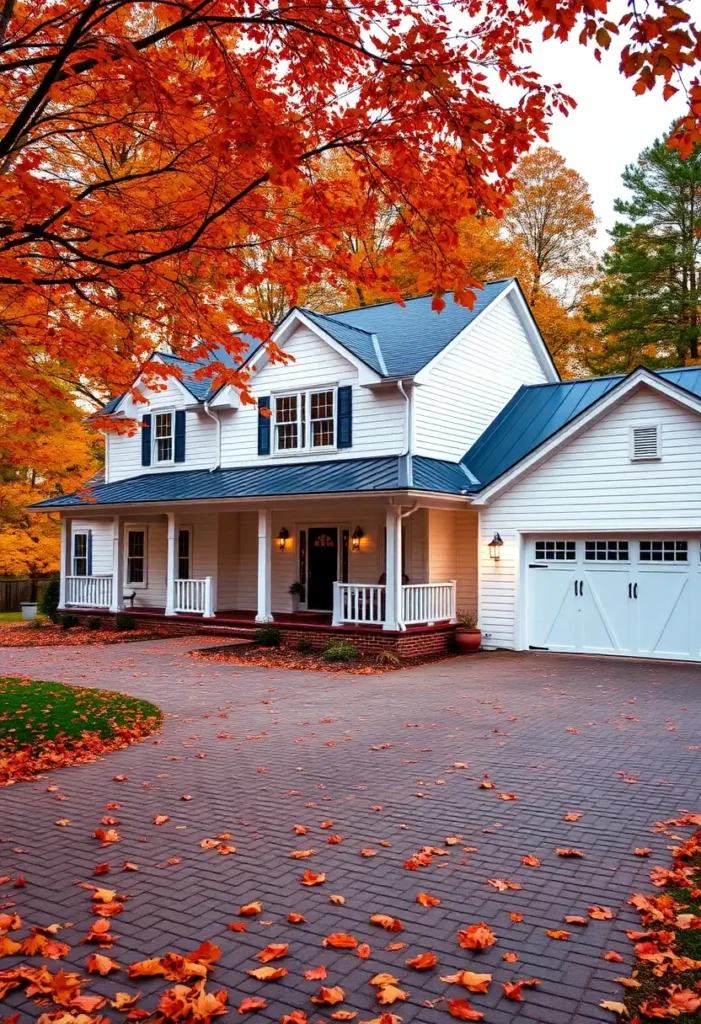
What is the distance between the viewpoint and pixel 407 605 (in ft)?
56.7

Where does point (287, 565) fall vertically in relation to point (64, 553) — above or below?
below

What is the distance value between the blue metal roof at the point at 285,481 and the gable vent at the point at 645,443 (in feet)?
12.3

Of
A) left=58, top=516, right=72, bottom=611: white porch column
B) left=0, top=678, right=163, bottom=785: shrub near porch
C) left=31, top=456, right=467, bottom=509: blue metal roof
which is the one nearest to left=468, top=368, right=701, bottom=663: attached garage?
left=31, top=456, right=467, bottom=509: blue metal roof

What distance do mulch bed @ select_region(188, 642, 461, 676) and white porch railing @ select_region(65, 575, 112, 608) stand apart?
677 cm

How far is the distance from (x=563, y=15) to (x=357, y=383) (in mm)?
13890

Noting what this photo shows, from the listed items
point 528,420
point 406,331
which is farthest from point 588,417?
point 406,331

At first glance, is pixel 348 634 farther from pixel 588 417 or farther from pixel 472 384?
pixel 472 384

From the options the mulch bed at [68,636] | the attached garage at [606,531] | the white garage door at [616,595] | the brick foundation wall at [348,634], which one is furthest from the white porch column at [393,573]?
the mulch bed at [68,636]

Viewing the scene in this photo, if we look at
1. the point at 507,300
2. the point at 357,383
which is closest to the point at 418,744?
the point at 357,383

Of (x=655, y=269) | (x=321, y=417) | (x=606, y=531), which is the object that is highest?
(x=655, y=269)

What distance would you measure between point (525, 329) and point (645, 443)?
787 centimetres

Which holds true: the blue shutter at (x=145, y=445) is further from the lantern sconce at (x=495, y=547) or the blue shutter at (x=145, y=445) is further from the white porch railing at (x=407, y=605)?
the lantern sconce at (x=495, y=547)

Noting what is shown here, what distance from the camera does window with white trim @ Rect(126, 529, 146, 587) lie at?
25250mm

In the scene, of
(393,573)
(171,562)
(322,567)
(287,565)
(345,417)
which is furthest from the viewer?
(287,565)
